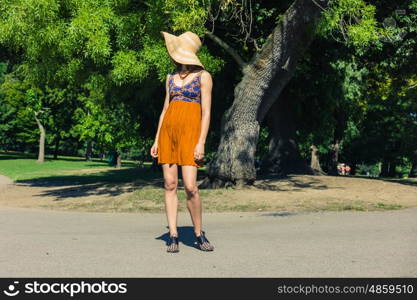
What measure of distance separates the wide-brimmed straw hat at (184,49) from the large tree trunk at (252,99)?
7141mm

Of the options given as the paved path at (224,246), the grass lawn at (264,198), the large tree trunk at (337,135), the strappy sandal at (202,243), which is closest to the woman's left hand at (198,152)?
the strappy sandal at (202,243)

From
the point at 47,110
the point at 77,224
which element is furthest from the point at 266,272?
the point at 47,110

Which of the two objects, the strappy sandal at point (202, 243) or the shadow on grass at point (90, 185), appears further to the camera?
the shadow on grass at point (90, 185)

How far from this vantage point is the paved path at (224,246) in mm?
4207

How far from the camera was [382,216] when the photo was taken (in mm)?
7691

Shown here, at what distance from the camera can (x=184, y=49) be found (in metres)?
5.23

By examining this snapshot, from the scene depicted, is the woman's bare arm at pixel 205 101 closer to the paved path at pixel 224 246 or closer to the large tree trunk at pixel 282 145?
the paved path at pixel 224 246

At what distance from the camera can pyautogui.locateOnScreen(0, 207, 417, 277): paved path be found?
13.8 ft

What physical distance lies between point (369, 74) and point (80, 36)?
539 inches

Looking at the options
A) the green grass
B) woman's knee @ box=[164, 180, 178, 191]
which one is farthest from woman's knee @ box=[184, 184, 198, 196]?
the green grass

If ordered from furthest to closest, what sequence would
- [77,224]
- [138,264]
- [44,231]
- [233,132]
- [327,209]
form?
[233,132]
[327,209]
[77,224]
[44,231]
[138,264]

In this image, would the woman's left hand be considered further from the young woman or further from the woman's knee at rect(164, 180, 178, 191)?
the woman's knee at rect(164, 180, 178, 191)

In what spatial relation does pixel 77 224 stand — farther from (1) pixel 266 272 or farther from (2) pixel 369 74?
(2) pixel 369 74

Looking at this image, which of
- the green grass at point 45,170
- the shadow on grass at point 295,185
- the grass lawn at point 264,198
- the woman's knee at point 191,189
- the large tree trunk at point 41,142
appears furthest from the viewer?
the large tree trunk at point 41,142
